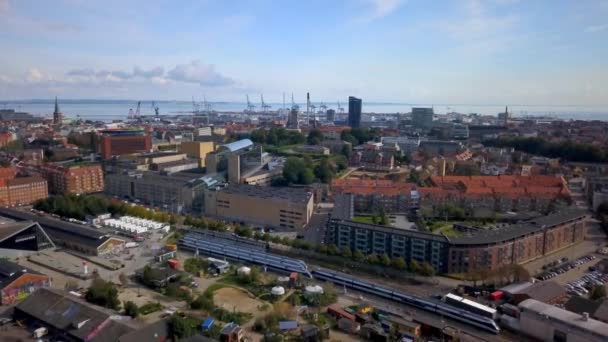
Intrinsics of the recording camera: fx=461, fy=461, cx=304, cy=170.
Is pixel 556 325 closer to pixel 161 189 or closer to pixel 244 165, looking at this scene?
pixel 161 189

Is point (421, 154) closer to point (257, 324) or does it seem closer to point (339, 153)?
point (339, 153)

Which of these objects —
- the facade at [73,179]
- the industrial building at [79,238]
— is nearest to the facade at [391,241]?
the industrial building at [79,238]

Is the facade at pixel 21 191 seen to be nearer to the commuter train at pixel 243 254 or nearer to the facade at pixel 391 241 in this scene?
the commuter train at pixel 243 254

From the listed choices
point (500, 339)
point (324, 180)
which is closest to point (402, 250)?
point (500, 339)

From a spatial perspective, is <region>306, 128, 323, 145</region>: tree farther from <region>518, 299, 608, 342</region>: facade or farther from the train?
<region>518, 299, 608, 342</region>: facade

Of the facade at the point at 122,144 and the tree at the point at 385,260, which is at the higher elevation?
the facade at the point at 122,144

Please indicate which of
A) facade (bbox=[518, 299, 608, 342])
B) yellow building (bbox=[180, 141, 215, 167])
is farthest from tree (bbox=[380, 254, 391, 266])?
yellow building (bbox=[180, 141, 215, 167])
